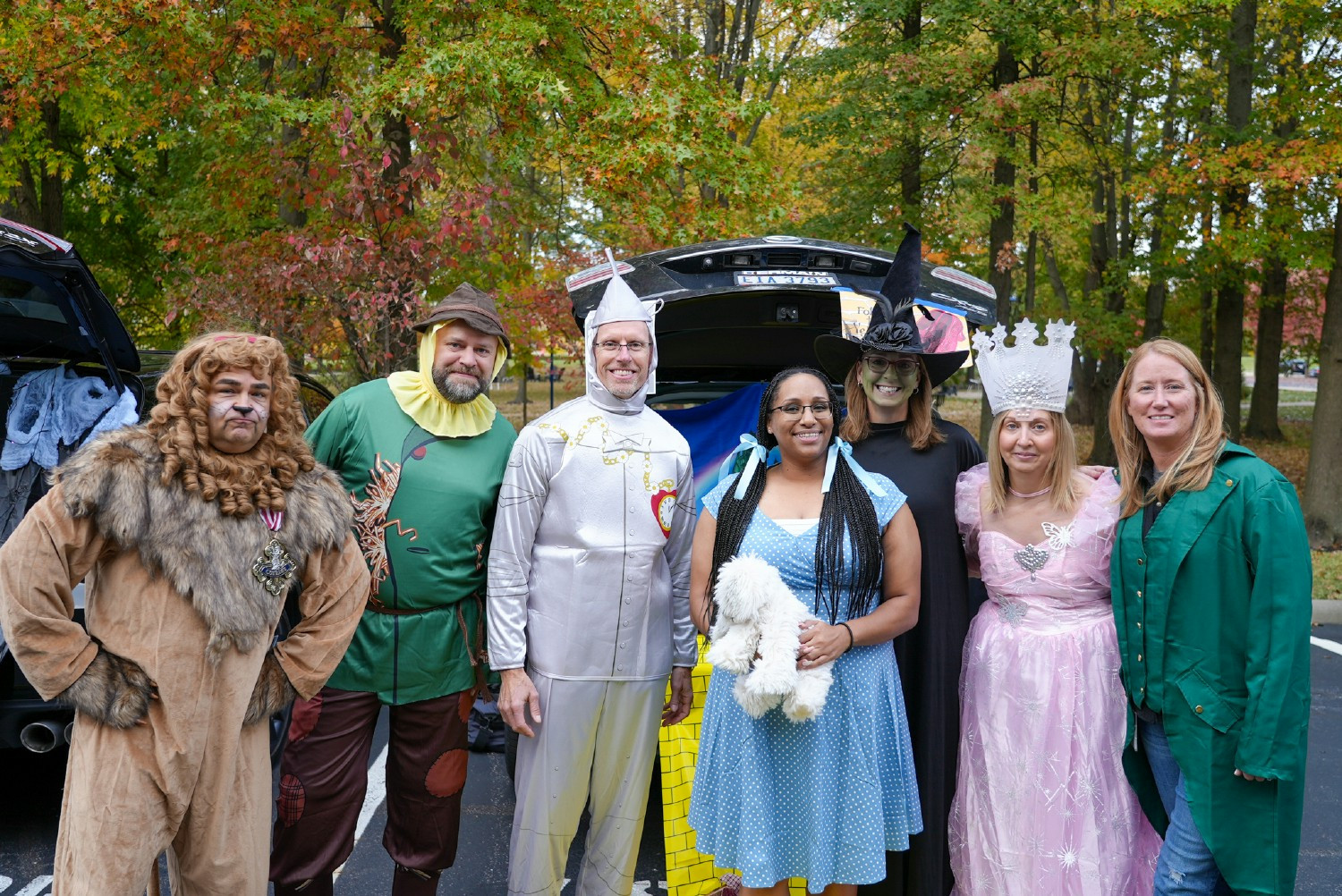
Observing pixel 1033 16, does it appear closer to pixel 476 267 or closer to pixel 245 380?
pixel 476 267

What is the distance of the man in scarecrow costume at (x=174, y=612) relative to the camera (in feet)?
8.64

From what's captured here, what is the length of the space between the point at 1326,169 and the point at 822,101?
5992mm

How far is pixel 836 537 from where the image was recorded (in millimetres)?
3031

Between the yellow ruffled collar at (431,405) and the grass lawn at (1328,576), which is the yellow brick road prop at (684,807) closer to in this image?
the yellow ruffled collar at (431,405)

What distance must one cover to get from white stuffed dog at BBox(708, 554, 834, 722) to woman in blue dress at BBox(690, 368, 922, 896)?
0.08m

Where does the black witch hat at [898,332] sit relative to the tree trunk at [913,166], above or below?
below

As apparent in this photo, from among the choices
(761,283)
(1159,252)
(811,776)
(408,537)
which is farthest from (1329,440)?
(408,537)

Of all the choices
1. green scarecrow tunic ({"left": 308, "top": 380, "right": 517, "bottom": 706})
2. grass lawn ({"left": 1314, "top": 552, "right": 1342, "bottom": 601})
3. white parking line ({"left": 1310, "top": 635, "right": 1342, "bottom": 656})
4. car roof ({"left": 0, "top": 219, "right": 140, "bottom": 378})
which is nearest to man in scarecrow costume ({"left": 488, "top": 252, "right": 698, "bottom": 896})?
green scarecrow tunic ({"left": 308, "top": 380, "right": 517, "bottom": 706})

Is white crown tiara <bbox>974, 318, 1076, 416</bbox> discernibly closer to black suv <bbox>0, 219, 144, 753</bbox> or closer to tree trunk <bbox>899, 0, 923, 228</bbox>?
black suv <bbox>0, 219, 144, 753</bbox>

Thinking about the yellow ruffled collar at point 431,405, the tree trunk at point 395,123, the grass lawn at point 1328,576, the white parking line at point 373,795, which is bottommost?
the white parking line at point 373,795

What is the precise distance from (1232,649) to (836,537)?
1.12m

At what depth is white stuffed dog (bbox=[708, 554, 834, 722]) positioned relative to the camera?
2.84 m

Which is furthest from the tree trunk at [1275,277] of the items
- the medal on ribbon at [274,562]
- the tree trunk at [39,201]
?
the tree trunk at [39,201]

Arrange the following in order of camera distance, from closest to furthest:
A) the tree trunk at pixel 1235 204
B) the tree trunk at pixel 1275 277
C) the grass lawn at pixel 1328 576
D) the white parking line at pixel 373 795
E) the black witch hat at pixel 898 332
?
the black witch hat at pixel 898 332 → the white parking line at pixel 373 795 → the grass lawn at pixel 1328 576 → the tree trunk at pixel 1275 277 → the tree trunk at pixel 1235 204
